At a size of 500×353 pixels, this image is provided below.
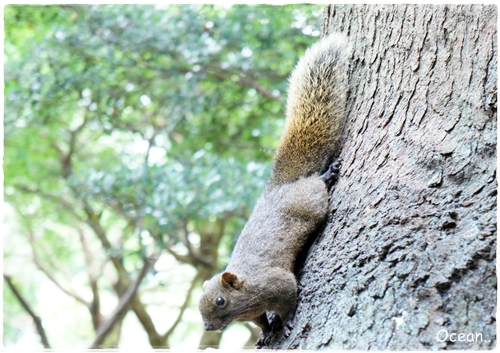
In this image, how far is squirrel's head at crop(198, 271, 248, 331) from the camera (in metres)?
2.02

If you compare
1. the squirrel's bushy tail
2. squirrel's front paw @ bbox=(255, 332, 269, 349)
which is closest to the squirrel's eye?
squirrel's front paw @ bbox=(255, 332, 269, 349)

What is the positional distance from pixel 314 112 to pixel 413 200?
2.25 feet

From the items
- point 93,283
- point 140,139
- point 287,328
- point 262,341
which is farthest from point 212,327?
point 93,283

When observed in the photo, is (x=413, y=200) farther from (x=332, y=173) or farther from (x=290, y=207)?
(x=290, y=207)

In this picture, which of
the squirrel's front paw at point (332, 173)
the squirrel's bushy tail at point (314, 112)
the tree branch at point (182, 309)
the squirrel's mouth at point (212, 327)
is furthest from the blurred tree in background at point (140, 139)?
the squirrel's mouth at point (212, 327)

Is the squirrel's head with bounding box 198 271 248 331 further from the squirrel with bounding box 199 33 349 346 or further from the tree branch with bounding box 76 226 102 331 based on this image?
the tree branch with bounding box 76 226 102 331

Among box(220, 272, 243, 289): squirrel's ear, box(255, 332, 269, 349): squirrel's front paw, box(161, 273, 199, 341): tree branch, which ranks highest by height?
box(220, 272, 243, 289): squirrel's ear

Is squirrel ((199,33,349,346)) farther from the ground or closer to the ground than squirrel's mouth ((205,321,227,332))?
farther from the ground

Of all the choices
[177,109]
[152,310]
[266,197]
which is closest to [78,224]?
[152,310]

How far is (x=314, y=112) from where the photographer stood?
2.12 m

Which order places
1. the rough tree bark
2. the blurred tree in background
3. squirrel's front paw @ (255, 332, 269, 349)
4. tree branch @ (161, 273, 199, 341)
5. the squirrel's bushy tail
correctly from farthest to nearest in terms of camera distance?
tree branch @ (161, 273, 199, 341) < the blurred tree in background < the squirrel's bushy tail < squirrel's front paw @ (255, 332, 269, 349) < the rough tree bark

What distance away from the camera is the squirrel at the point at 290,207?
1.96m

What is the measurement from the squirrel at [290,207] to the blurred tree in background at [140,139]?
0.88 feet

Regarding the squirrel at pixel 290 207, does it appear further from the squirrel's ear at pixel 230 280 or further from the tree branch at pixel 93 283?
the tree branch at pixel 93 283
